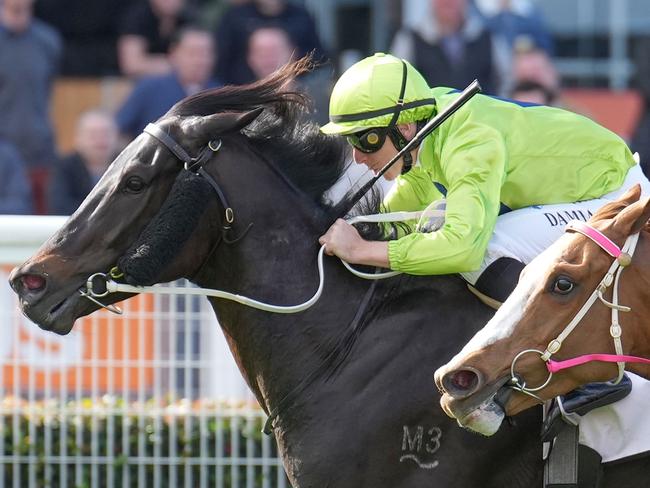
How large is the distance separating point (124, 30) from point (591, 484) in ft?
19.5

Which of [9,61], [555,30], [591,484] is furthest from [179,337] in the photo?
[555,30]

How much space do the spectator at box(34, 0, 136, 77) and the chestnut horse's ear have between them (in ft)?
17.1

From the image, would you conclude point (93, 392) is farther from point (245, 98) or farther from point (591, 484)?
point (591, 484)

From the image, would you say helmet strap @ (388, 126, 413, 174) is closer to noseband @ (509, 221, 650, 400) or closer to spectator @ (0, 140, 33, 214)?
noseband @ (509, 221, 650, 400)

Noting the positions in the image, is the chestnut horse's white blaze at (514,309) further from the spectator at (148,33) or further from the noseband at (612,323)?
the spectator at (148,33)

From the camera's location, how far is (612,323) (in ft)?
12.6

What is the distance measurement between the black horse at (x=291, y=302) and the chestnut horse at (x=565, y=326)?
1.44 ft

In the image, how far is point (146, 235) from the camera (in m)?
4.36

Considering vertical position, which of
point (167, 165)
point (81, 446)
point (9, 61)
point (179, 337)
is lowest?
point (81, 446)

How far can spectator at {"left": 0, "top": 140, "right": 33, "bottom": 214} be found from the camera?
808 centimetres

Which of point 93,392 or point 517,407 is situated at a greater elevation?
point 517,407

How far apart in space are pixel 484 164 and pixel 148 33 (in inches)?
217

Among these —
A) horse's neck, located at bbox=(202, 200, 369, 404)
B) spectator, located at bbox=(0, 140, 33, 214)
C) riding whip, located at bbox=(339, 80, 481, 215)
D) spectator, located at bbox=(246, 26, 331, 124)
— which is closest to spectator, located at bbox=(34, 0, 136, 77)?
spectator, located at bbox=(246, 26, 331, 124)

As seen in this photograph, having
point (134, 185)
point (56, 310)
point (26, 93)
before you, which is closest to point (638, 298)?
point (134, 185)
